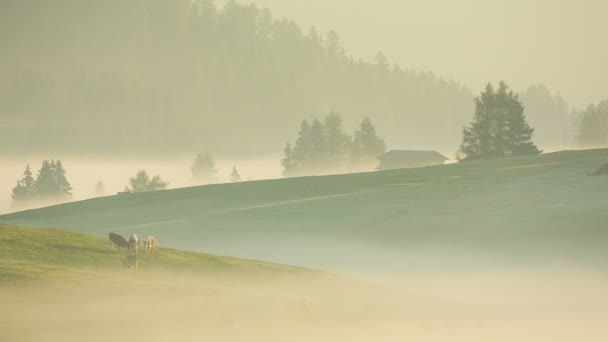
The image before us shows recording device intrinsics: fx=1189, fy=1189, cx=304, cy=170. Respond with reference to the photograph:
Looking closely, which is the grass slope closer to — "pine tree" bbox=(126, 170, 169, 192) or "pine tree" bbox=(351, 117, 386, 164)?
"pine tree" bbox=(126, 170, 169, 192)

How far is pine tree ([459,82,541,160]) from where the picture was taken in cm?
12325

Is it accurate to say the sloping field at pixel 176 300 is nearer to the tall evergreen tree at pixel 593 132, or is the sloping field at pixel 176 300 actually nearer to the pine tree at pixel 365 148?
the pine tree at pixel 365 148

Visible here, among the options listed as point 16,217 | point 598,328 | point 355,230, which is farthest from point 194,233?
point 598,328

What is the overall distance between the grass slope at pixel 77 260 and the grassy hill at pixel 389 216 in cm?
1361

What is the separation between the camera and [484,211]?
66.4m

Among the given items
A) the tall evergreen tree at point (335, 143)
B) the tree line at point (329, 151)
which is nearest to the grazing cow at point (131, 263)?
the tree line at point (329, 151)

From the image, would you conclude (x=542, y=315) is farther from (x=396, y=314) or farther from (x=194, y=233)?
(x=194, y=233)

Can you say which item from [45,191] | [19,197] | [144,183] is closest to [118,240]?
[144,183]

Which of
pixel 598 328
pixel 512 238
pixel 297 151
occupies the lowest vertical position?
pixel 598 328

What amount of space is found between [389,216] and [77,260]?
118 feet

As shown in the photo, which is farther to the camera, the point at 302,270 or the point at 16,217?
the point at 16,217

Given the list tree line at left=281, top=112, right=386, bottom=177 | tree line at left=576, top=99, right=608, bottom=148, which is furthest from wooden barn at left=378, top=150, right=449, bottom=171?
tree line at left=576, top=99, right=608, bottom=148

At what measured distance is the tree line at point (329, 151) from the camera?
6555 inches

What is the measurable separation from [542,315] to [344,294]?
6.39 metres
